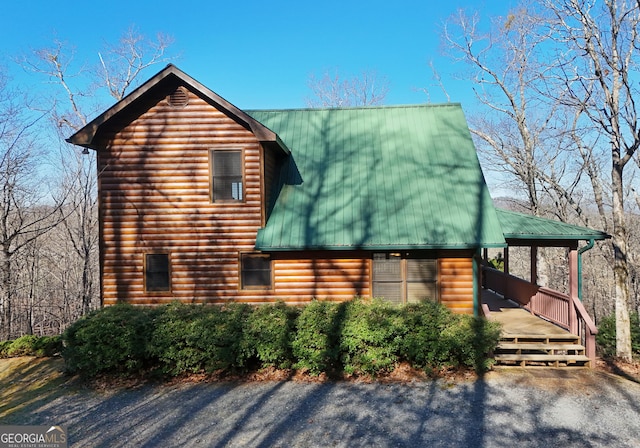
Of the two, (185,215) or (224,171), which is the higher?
(224,171)

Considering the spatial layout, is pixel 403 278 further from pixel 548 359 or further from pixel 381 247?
pixel 548 359

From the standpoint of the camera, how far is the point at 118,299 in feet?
34.3

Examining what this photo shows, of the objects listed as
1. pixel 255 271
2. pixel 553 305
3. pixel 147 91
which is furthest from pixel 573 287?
pixel 147 91

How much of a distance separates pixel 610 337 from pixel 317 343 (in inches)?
364

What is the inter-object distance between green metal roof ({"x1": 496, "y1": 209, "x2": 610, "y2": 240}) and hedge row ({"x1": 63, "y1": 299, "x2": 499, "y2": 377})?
2.94 metres

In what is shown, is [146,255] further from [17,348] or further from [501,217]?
[501,217]

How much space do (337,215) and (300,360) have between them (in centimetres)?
419

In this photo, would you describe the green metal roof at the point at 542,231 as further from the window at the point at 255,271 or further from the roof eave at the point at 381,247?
the window at the point at 255,271

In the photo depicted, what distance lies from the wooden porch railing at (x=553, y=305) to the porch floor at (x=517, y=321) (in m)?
0.22

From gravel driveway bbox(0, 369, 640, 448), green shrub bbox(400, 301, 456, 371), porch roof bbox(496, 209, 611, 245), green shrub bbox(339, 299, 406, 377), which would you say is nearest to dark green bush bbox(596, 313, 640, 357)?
porch roof bbox(496, 209, 611, 245)

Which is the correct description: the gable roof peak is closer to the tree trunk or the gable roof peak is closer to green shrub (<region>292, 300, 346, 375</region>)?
green shrub (<region>292, 300, 346, 375</region>)

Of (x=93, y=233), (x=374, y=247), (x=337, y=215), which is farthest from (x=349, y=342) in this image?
(x=93, y=233)

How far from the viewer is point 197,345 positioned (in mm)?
8016

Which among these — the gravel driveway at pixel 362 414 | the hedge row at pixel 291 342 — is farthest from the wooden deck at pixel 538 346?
the hedge row at pixel 291 342
